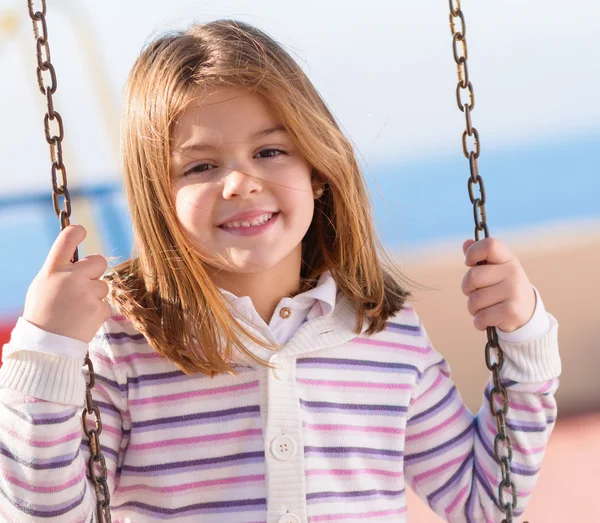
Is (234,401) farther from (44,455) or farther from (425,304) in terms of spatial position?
(425,304)

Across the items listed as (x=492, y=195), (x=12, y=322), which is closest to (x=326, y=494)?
(x=12, y=322)

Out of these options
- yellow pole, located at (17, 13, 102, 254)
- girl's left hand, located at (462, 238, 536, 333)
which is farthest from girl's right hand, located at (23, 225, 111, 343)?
yellow pole, located at (17, 13, 102, 254)

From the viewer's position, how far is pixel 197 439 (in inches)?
45.1

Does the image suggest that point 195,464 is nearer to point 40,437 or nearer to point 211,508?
point 211,508

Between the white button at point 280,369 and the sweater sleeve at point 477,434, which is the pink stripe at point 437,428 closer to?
the sweater sleeve at point 477,434

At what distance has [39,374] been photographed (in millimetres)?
1012

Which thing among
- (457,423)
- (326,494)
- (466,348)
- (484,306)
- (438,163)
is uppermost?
(438,163)

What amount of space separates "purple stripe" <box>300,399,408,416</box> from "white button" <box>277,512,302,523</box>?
0.45ft

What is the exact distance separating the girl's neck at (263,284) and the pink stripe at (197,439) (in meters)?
0.15

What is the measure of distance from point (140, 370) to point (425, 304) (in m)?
2.90

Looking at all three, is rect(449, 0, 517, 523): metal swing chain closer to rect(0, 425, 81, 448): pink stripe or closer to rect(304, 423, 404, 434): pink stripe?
rect(304, 423, 404, 434): pink stripe

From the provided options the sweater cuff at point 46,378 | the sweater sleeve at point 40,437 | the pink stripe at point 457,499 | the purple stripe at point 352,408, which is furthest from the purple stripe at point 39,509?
the pink stripe at point 457,499

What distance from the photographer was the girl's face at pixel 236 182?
3.59 ft

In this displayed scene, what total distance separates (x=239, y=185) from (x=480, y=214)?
0.29 m
